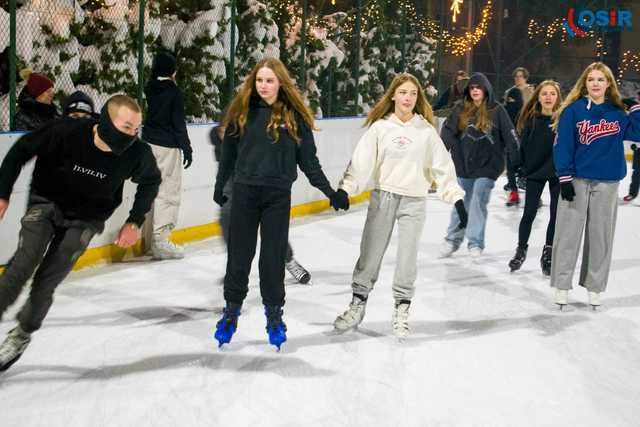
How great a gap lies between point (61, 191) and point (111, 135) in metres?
0.35

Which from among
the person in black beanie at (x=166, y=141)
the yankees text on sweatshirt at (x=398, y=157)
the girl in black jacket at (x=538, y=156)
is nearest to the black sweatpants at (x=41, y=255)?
the yankees text on sweatshirt at (x=398, y=157)

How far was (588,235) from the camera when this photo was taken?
6.50 m

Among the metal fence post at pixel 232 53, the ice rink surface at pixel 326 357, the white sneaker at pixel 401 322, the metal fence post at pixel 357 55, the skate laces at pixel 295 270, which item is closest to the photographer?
the ice rink surface at pixel 326 357

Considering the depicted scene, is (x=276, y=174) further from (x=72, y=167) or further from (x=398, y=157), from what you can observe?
(x=72, y=167)

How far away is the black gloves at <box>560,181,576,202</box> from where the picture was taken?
20.7ft

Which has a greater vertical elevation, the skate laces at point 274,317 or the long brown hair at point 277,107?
the long brown hair at point 277,107

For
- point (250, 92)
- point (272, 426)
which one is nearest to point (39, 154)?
point (250, 92)

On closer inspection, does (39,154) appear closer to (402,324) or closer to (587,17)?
(402,324)

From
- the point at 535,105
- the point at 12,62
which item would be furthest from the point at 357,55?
the point at 12,62

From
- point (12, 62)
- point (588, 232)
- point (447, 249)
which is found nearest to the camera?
point (588, 232)

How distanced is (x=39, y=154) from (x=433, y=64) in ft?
41.7

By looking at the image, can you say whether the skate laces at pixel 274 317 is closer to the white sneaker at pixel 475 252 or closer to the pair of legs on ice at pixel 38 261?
the pair of legs on ice at pixel 38 261

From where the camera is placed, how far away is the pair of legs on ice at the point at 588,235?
21.0ft

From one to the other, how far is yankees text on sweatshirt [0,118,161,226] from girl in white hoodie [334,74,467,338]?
1.40m
